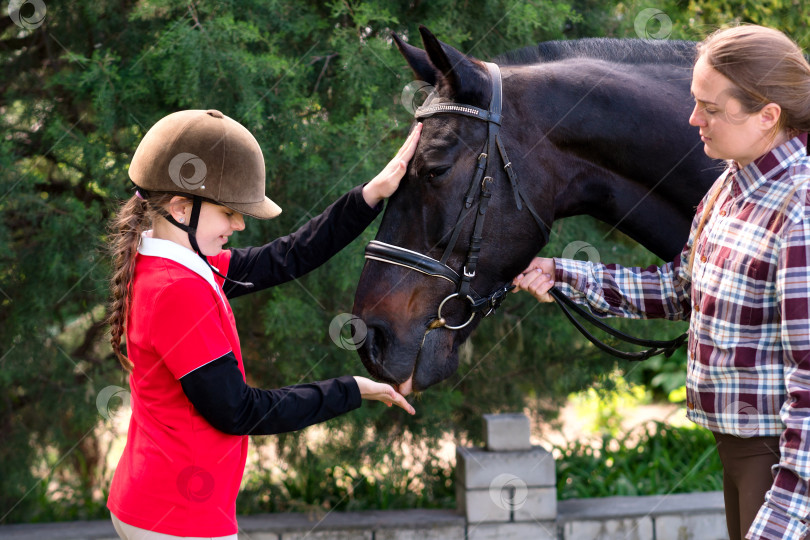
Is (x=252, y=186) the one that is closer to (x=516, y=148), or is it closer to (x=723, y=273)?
(x=516, y=148)

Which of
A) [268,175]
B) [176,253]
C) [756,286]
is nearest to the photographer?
[756,286]

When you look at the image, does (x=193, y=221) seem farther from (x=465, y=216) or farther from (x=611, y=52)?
(x=611, y=52)

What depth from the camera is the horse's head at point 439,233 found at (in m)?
2.23

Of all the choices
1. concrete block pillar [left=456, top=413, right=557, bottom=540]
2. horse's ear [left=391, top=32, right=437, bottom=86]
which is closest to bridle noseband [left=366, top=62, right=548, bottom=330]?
horse's ear [left=391, top=32, right=437, bottom=86]

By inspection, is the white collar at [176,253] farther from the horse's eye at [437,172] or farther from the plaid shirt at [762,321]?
the plaid shirt at [762,321]

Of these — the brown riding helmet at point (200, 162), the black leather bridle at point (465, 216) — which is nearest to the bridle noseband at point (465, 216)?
the black leather bridle at point (465, 216)

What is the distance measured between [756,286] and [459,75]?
1.04m

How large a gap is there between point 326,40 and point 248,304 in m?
1.44

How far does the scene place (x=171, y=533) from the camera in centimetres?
190

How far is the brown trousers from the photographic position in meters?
1.69

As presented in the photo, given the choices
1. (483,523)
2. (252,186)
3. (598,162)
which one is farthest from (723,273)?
(483,523)

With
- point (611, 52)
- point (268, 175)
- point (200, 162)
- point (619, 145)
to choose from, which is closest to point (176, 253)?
point (200, 162)

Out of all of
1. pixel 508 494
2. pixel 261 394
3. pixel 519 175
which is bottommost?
pixel 508 494

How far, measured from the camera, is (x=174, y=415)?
195 cm
